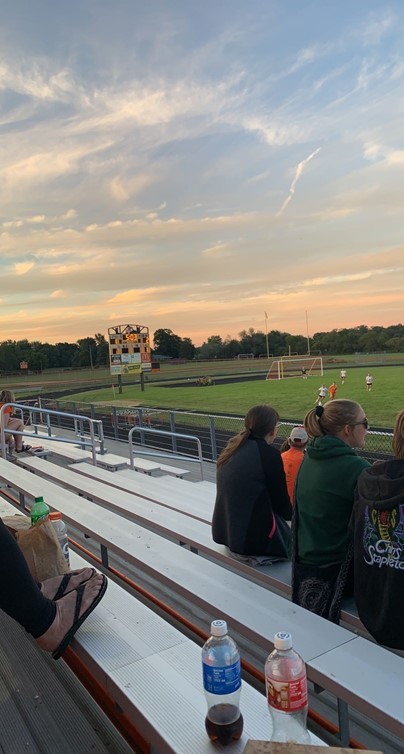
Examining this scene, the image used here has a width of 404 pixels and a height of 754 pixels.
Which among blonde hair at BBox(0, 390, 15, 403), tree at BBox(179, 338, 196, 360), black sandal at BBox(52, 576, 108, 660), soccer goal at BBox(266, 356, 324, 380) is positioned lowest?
soccer goal at BBox(266, 356, 324, 380)

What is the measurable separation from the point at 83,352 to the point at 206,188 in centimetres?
6792

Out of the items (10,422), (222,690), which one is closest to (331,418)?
(222,690)

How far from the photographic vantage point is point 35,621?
179 cm

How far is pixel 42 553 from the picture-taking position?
2.17 metres

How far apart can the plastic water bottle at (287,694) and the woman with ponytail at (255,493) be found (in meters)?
1.45

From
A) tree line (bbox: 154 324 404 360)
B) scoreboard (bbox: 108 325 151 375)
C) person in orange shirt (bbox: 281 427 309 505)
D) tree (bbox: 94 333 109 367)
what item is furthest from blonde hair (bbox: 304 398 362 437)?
tree line (bbox: 154 324 404 360)

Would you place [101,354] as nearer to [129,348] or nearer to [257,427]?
[129,348]

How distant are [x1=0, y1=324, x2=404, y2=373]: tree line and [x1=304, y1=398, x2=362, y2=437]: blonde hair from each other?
74.1 metres

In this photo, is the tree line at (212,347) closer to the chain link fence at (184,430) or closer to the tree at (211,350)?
the tree at (211,350)

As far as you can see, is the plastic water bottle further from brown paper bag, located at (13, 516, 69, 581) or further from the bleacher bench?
brown paper bag, located at (13, 516, 69, 581)

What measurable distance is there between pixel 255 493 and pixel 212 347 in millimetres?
98132

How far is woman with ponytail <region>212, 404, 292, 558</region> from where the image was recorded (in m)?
2.76

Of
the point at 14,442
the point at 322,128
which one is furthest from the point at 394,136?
the point at 14,442

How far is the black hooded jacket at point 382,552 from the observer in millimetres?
1787
